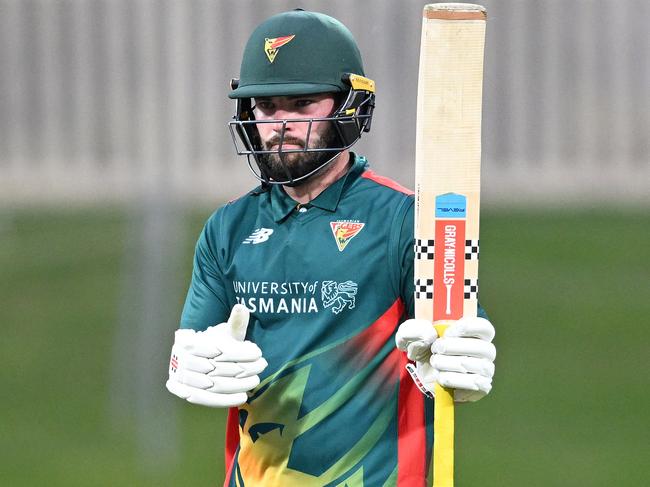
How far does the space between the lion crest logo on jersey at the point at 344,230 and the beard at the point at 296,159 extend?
124 mm

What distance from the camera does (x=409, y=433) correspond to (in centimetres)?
288

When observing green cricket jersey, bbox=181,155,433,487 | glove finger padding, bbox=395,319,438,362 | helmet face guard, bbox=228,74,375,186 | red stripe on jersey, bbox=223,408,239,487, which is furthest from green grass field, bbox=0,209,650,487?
glove finger padding, bbox=395,319,438,362

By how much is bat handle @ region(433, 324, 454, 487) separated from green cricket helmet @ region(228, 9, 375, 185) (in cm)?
49

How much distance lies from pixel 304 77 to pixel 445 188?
426 mm

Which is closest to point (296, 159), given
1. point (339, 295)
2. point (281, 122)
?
point (281, 122)

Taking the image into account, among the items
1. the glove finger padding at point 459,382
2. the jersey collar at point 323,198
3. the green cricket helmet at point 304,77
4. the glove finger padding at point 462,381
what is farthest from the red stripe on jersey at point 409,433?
the green cricket helmet at point 304,77

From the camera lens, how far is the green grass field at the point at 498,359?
5.79 metres

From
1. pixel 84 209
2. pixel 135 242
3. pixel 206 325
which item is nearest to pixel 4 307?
pixel 135 242

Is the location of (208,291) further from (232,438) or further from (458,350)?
(458,350)

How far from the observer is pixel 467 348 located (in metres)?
2.62

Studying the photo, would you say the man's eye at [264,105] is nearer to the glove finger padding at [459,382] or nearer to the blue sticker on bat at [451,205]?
the blue sticker on bat at [451,205]

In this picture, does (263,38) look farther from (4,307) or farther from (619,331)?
(4,307)

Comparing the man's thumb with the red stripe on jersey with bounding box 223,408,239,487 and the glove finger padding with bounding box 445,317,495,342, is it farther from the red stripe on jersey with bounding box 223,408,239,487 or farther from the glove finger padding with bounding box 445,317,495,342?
the glove finger padding with bounding box 445,317,495,342

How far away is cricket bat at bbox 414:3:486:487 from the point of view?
2.69 metres
